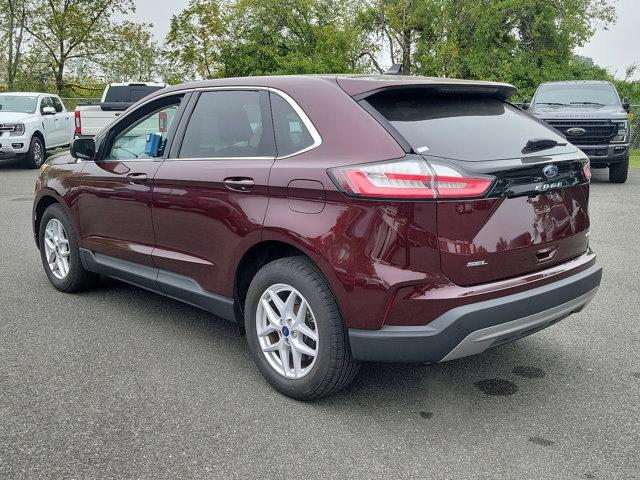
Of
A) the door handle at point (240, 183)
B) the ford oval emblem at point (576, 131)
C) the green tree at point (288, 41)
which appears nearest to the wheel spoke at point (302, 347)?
the door handle at point (240, 183)

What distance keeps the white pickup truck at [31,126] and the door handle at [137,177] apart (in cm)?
1328

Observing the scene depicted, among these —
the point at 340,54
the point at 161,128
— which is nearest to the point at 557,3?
the point at 340,54

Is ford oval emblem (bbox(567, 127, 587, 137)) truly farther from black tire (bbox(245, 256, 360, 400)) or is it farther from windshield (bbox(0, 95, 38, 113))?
windshield (bbox(0, 95, 38, 113))

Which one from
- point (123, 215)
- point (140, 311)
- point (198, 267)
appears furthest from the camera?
point (140, 311)

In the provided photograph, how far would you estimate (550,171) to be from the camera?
3.34 meters

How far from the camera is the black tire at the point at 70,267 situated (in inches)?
211

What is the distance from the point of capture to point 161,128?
180 inches

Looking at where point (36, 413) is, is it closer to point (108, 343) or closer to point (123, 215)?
point (108, 343)

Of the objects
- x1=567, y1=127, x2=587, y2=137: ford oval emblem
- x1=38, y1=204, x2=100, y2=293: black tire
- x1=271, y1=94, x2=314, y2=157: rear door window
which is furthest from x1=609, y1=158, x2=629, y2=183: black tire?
x1=271, y1=94, x2=314, y2=157: rear door window

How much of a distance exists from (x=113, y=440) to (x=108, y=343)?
1.40m

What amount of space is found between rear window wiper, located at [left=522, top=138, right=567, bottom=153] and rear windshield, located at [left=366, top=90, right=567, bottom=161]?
0.02 m

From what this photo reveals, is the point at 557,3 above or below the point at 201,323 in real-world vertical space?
above

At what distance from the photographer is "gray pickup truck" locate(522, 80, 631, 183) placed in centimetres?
1320

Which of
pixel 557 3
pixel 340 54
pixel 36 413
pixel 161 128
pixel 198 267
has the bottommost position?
pixel 36 413
